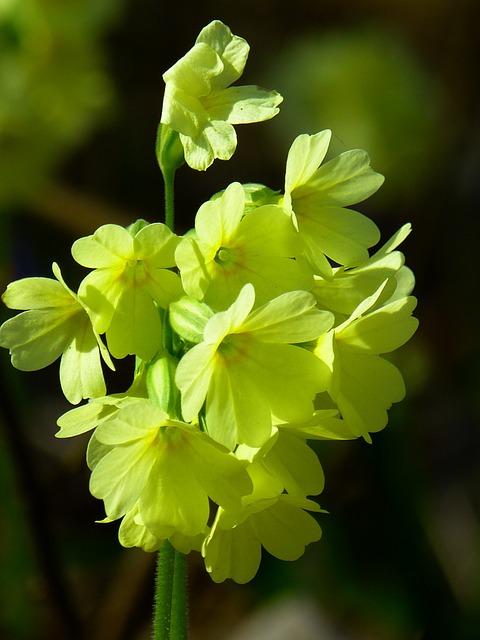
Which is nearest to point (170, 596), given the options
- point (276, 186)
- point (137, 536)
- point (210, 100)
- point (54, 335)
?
point (137, 536)

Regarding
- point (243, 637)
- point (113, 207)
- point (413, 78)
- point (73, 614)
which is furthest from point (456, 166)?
point (73, 614)

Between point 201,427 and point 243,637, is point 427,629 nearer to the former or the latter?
point 243,637

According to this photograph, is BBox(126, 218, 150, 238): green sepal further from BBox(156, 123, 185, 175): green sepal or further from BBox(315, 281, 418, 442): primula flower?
BBox(315, 281, 418, 442): primula flower

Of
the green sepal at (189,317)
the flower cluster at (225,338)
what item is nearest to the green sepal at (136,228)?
the flower cluster at (225,338)

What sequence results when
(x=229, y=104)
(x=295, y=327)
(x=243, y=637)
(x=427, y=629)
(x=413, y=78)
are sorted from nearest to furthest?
1. (x=295, y=327)
2. (x=229, y=104)
3. (x=427, y=629)
4. (x=243, y=637)
5. (x=413, y=78)

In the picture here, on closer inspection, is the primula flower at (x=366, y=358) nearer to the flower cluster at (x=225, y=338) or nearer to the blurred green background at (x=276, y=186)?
the flower cluster at (x=225, y=338)

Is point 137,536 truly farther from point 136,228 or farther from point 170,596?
point 136,228
